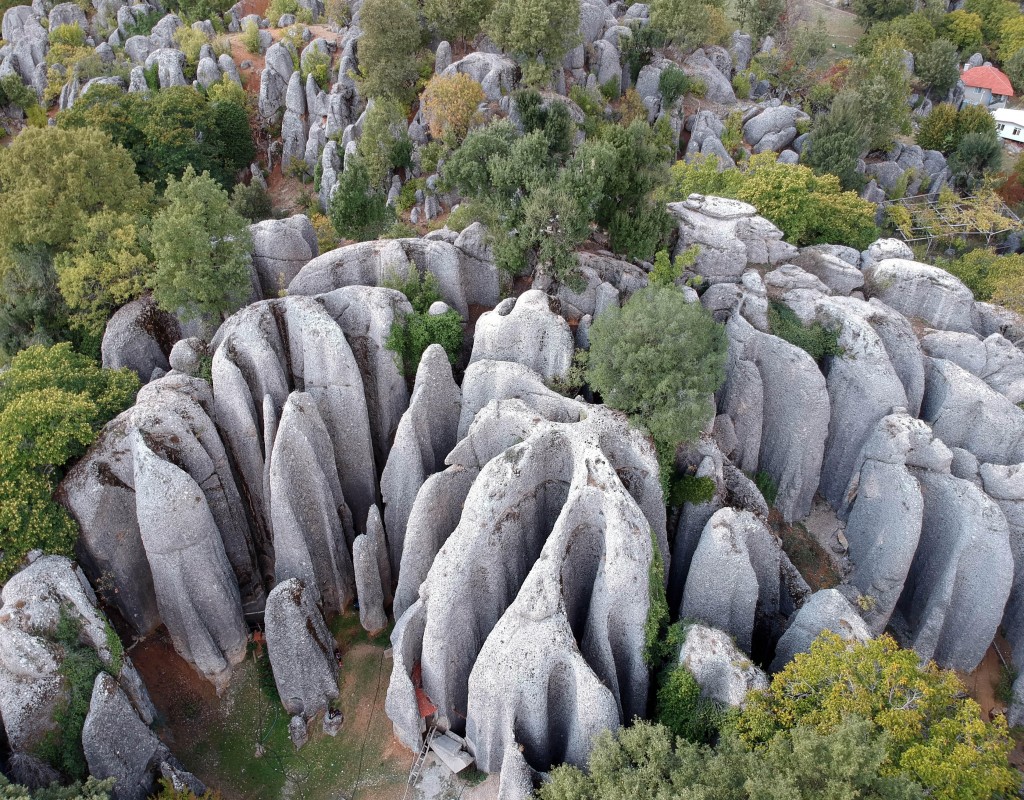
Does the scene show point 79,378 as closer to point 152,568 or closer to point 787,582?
point 152,568

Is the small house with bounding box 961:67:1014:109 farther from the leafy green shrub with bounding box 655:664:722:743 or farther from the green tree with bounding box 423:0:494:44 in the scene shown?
the leafy green shrub with bounding box 655:664:722:743

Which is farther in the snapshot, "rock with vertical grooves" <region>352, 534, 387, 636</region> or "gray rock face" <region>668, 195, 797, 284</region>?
"gray rock face" <region>668, 195, 797, 284</region>

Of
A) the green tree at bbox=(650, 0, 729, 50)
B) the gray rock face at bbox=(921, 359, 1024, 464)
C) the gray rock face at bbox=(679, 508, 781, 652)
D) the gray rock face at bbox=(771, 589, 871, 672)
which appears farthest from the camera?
the green tree at bbox=(650, 0, 729, 50)

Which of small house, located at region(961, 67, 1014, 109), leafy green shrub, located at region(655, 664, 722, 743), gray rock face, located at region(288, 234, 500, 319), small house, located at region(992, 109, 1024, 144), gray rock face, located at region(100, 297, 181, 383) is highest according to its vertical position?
small house, located at region(961, 67, 1014, 109)

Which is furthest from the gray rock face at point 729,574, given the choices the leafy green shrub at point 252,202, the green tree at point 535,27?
the leafy green shrub at point 252,202

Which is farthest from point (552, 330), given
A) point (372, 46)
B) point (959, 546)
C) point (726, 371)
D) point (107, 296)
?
point (372, 46)

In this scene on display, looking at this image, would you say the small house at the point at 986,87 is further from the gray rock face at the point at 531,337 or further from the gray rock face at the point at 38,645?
the gray rock face at the point at 38,645

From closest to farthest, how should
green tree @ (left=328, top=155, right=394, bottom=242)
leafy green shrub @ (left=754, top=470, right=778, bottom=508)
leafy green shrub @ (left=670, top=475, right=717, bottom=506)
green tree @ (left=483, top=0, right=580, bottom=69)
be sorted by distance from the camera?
leafy green shrub @ (left=670, top=475, right=717, bottom=506) → leafy green shrub @ (left=754, top=470, right=778, bottom=508) → green tree @ (left=328, top=155, right=394, bottom=242) → green tree @ (left=483, top=0, right=580, bottom=69)

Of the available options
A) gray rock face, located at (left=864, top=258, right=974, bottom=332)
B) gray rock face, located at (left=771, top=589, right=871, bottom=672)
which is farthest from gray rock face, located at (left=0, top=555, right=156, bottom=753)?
gray rock face, located at (left=864, top=258, right=974, bottom=332)
